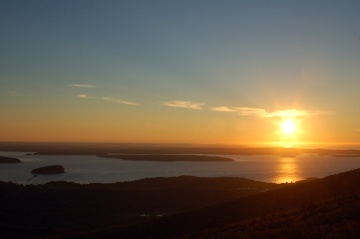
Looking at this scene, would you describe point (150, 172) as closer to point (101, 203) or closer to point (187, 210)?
point (101, 203)

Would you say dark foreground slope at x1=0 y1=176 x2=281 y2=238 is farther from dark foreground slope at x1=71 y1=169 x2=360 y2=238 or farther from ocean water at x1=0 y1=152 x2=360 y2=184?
ocean water at x1=0 y1=152 x2=360 y2=184

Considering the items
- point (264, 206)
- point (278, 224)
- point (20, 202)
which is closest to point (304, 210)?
point (278, 224)

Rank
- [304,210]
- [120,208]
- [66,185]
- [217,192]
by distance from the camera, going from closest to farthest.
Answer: [304,210] → [120,208] → [217,192] → [66,185]

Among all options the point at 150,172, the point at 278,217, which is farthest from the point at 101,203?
the point at 150,172

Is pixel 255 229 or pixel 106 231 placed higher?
pixel 255 229

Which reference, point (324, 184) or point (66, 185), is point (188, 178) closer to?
point (66, 185)

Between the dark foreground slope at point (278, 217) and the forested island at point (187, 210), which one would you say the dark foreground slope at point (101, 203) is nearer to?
the forested island at point (187, 210)
